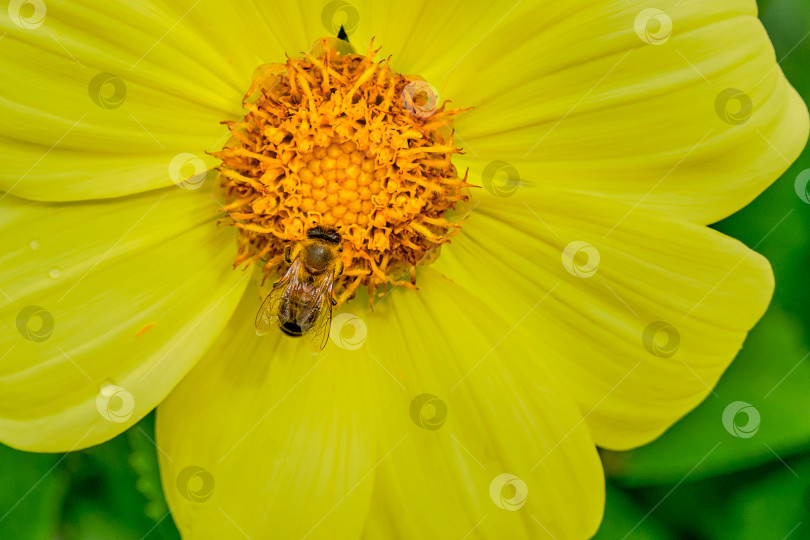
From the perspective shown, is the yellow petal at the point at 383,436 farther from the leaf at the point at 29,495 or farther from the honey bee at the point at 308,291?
the leaf at the point at 29,495

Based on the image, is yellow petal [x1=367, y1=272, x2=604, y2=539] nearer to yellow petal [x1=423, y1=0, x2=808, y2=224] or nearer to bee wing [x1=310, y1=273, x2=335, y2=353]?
bee wing [x1=310, y1=273, x2=335, y2=353]

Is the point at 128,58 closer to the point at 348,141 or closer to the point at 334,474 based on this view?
the point at 348,141

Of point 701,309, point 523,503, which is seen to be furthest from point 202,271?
point 701,309

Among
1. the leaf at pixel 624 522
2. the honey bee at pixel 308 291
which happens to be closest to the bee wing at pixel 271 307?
the honey bee at pixel 308 291

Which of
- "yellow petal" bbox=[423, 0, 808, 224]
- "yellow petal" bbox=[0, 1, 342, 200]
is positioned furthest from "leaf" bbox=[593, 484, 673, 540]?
"yellow petal" bbox=[0, 1, 342, 200]

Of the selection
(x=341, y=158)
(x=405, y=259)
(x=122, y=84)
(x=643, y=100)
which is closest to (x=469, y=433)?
(x=405, y=259)

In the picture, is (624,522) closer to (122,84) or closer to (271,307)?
(271,307)
